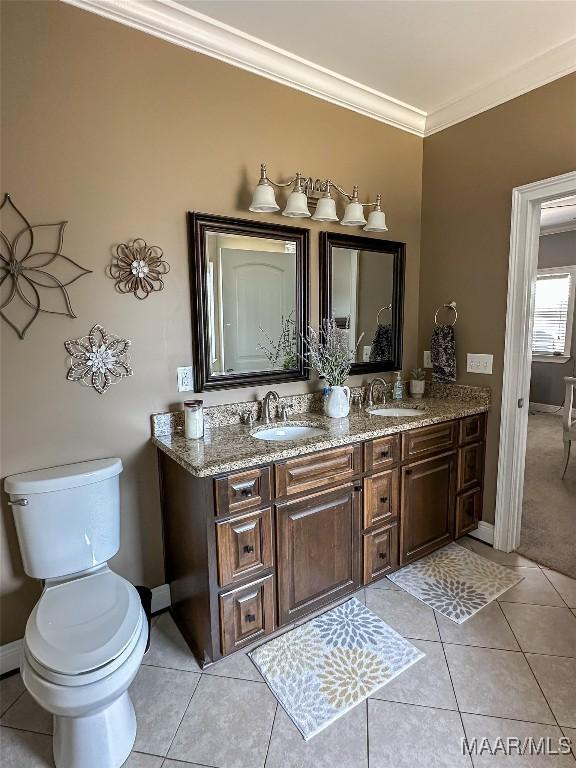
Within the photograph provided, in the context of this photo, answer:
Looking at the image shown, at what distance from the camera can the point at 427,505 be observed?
7.86 ft

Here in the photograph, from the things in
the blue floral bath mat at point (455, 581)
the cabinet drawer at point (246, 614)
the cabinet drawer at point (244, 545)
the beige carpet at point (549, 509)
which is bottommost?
the blue floral bath mat at point (455, 581)

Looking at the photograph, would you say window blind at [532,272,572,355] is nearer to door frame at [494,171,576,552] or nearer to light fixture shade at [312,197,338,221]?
door frame at [494,171,576,552]

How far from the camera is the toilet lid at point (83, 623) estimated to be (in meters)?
1.27

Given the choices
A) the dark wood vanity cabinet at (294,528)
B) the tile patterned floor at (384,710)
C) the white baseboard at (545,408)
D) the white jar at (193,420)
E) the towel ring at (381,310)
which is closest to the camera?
the tile patterned floor at (384,710)

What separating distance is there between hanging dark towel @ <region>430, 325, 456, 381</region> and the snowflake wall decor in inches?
76.3

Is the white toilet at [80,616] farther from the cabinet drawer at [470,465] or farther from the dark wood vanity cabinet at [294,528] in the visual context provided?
the cabinet drawer at [470,465]

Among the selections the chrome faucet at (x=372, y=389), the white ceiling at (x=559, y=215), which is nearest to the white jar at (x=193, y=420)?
the chrome faucet at (x=372, y=389)

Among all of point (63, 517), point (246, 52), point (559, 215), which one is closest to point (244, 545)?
point (63, 517)

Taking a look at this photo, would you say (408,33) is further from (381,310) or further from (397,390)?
(397,390)

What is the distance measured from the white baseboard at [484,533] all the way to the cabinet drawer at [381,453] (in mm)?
987

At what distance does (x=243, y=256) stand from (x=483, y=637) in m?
2.14

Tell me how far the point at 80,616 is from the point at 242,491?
69cm

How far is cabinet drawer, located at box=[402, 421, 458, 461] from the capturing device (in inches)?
87.7

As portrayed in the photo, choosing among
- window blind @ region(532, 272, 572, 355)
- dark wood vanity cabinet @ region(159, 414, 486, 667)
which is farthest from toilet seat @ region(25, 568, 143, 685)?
window blind @ region(532, 272, 572, 355)
